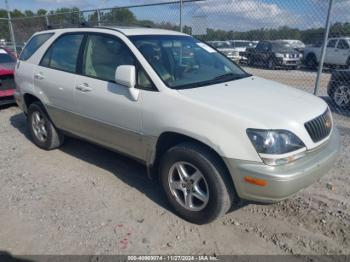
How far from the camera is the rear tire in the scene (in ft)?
16.4

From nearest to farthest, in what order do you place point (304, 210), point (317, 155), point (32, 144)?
1. point (317, 155)
2. point (304, 210)
3. point (32, 144)

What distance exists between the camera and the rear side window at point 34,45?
499 centimetres

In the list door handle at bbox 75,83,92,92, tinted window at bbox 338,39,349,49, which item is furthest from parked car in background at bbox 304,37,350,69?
door handle at bbox 75,83,92,92

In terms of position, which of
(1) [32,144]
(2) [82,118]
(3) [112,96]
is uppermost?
(3) [112,96]

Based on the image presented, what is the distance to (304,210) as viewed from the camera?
11.5 feet

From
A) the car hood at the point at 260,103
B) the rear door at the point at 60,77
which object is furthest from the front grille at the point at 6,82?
the car hood at the point at 260,103

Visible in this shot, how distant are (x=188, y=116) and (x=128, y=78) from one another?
76cm

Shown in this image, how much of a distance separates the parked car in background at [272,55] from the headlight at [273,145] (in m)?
14.3

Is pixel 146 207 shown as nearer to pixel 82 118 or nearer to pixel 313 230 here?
pixel 82 118

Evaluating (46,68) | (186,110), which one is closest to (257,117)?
(186,110)

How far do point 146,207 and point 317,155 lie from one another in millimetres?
1824

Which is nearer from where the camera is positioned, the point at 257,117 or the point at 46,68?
the point at 257,117

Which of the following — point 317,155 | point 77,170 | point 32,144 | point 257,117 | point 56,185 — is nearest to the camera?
point 257,117

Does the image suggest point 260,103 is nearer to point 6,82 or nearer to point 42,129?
point 42,129
